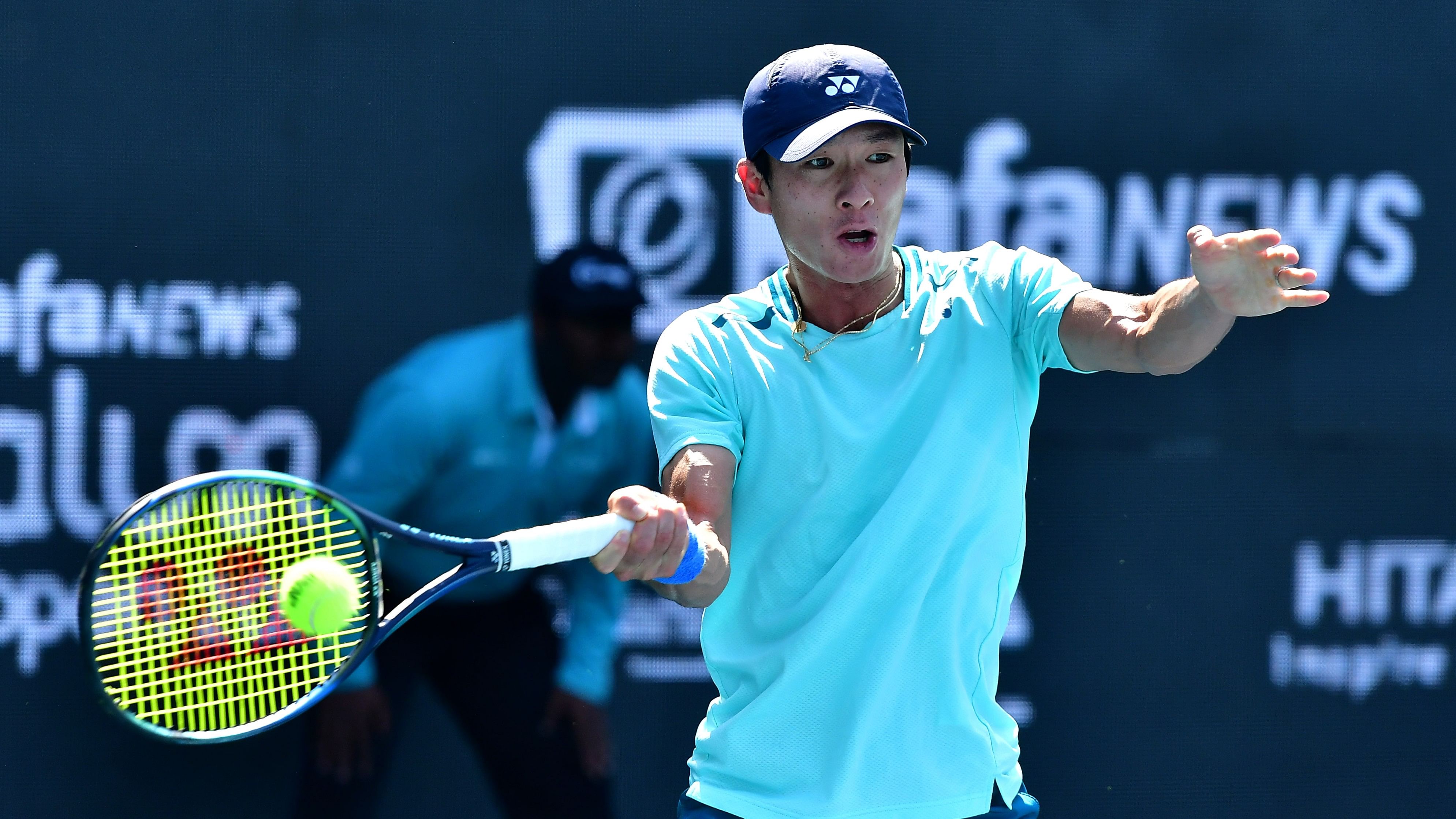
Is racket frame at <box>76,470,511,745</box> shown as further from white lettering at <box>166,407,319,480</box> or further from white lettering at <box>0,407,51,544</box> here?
white lettering at <box>0,407,51,544</box>

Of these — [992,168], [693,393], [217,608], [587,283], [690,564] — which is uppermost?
[992,168]

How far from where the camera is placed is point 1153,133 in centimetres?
303

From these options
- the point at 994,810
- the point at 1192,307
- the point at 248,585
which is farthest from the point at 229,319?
the point at 1192,307

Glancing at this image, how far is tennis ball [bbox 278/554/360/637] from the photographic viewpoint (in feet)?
6.12

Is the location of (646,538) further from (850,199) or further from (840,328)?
(850,199)

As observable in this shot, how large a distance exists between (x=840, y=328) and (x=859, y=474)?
227 millimetres

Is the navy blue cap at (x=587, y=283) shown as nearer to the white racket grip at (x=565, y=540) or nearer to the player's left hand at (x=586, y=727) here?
the player's left hand at (x=586, y=727)

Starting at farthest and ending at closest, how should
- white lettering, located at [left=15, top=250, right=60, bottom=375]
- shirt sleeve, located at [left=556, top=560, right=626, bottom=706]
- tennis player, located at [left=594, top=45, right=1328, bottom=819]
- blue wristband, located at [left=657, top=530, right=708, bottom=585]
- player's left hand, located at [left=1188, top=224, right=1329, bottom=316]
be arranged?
1. shirt sleeve, located at [left=556, top=560, right=626, bottom=706]
2. white lettering, located at [left=15, top=250, right=60, bottom=375]
3. tennis player, located at [left=594, top=45, right=1328, bottom=819]
4. blue wristband, located at [left=657, top=530, right=708, bottom=585]
5. player's left hand, located at [left=1188, top=224, right=1329, bottom=316]

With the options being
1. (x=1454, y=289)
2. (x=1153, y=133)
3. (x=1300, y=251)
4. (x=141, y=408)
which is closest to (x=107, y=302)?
(x=141, y=408)

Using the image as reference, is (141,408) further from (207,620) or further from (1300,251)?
(1300,251)

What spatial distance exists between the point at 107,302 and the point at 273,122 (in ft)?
1.66

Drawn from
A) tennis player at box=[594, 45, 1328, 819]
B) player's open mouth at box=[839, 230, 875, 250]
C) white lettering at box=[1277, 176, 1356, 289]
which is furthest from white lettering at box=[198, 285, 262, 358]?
white lettering at box=[1277, 176, 1356, 289]

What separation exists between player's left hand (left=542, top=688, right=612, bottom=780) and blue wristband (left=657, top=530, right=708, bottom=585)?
3.94 ft

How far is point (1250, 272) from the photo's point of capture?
1.74m
